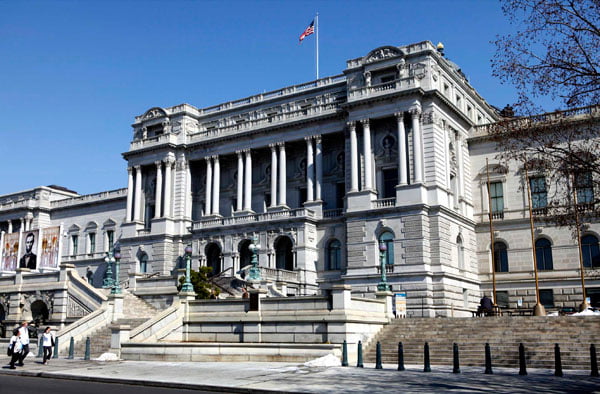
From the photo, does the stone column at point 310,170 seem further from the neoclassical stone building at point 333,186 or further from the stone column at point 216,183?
the stone column at point 216,183

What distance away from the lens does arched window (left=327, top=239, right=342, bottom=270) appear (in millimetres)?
52531

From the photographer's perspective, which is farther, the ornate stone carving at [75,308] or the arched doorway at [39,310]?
the arched doorway at [39,310]

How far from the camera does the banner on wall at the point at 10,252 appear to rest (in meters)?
54.6

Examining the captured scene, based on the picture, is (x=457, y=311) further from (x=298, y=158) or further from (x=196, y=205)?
(x=196, y=205)

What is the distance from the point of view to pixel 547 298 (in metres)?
49.3

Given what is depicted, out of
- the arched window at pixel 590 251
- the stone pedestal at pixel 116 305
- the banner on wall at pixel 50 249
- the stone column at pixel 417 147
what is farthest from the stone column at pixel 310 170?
the arched window at pixel 590 251

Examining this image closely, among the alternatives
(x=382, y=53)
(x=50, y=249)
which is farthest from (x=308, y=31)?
(x=50, y=249)

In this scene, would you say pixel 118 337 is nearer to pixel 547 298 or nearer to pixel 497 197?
pixel 547 298

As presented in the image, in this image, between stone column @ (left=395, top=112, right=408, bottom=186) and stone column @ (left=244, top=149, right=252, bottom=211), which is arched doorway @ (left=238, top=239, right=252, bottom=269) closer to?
stone column @ (left=244, top=149, right=252, bottom=211)

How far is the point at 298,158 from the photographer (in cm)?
5875

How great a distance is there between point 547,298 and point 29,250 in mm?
41126

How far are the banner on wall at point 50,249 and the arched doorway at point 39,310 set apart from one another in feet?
9.96

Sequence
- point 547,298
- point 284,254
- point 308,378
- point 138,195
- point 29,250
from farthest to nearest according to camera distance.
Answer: point 138,195 < point 284,254 < point 29,250 < point 547,298 < point 308,378

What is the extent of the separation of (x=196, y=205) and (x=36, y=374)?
1577 inches
